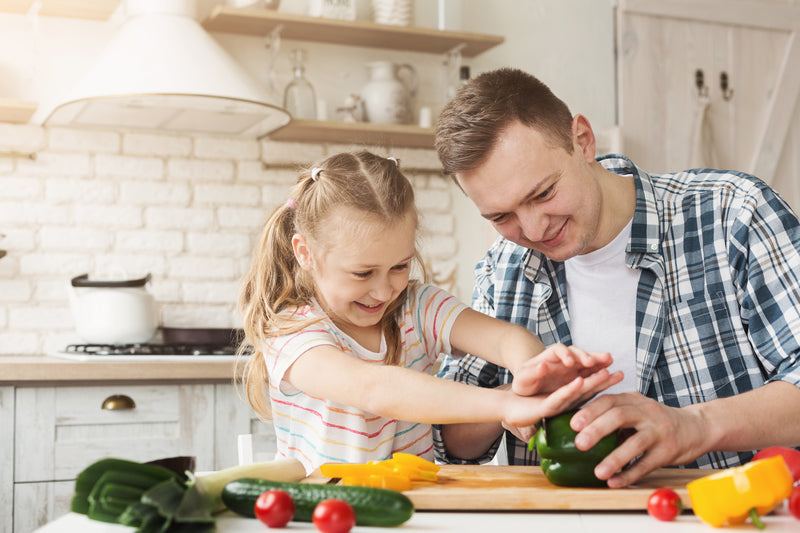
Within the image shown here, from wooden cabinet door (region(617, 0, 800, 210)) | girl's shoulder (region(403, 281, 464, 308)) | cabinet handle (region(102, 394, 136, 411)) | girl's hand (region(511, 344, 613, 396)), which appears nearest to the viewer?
girl's hand (region(511, 344, 613, 396))

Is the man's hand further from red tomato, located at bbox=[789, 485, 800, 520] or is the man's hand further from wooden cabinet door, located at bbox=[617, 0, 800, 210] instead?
wooden cabinet door, located at bbox=[617, 0, 800, 210]

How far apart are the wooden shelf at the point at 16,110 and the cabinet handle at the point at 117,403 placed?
A: 3.53ft

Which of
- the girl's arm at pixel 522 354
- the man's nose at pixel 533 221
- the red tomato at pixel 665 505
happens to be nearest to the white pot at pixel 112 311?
the girl's arm at pixel 522 354

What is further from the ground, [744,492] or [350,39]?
[350,39]

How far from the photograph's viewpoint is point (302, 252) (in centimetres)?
161

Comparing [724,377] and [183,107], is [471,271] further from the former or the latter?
[724,377]

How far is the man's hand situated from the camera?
3.72 ft

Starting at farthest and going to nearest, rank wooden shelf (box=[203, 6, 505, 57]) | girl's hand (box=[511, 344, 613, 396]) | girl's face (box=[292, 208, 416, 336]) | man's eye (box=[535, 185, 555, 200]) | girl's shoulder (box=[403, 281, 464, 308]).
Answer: wooden shelf (box=[203, 6, 505, 57])
girl's shoulder (box=[403, 281, 464, 308])
man's eye (box=[535, 185, 555, 200])
girl's face (box=[292, 208, 416, 336])
girl's hand (box=[511, 344, 613, 396])

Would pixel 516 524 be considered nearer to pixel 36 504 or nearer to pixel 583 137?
pixel 583 137

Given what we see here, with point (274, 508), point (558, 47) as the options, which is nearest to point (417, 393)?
point (274, 508)

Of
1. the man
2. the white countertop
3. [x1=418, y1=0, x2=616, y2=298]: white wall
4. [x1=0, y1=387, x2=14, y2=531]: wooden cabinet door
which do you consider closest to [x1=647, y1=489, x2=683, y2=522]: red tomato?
the white countertop

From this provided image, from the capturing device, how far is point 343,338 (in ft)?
5.27

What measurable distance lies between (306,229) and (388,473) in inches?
23.8

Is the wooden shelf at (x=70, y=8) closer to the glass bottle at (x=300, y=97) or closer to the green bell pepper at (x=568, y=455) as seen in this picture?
the glass bottle at (x=300, y=97)
